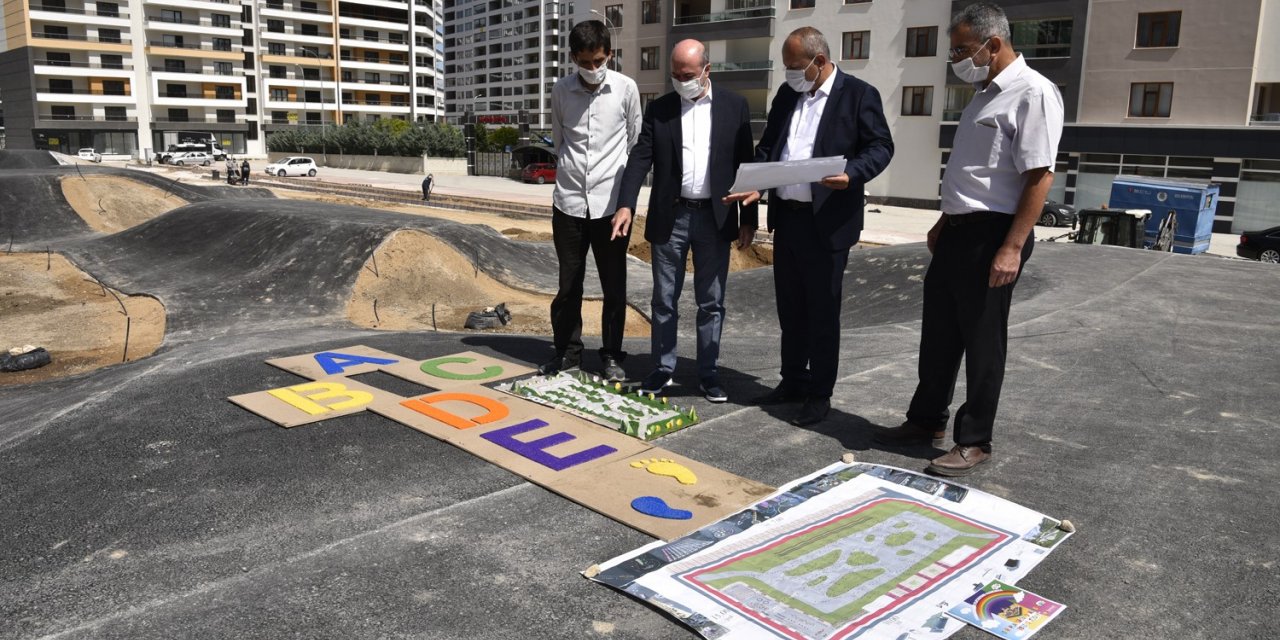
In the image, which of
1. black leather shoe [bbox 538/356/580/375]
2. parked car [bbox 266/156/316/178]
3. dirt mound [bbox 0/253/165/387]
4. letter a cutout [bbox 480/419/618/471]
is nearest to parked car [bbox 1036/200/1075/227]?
dirt mound [bbox 0/253/165/387]

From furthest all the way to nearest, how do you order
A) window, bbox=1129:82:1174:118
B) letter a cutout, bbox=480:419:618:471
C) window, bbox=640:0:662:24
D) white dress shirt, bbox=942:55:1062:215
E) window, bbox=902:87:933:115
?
window, bbox=640:0:662:24 < window, bbox=902:87:933:115 < window, bbox=1129:82:1174:118 < letter a cutout, bbox=480:419:618:471 < white dress shirt, bbox=942:55:1062:215

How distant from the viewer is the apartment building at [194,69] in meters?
78.1

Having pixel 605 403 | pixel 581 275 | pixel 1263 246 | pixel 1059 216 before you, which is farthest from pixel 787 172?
pixel 1059 216

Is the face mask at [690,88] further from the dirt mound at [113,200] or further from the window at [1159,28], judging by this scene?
the window at [1159,28]

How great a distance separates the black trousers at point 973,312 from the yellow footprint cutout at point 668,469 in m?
1.28

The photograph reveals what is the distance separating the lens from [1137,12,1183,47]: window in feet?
111

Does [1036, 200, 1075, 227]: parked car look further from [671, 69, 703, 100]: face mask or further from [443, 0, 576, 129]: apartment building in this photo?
[443, 0, 576, 129]: apartment building

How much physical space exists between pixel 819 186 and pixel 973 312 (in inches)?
41.0

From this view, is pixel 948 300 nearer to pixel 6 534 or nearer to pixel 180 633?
pixel 180 633

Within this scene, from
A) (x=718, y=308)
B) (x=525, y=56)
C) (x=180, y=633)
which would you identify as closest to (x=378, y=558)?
(x=180, y=633)

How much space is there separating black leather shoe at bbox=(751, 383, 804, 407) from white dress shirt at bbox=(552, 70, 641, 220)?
153 centimetres

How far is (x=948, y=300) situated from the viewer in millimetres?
4027

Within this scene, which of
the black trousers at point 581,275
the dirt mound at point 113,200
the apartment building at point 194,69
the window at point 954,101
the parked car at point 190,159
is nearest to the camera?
the black trousers at point 581,275

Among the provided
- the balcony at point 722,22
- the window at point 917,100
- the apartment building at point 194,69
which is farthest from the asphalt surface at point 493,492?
the apartment building at point 194,69
